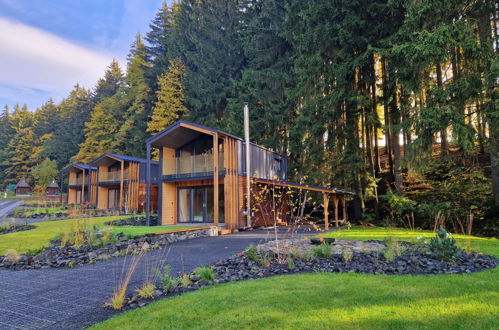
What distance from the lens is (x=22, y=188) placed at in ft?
155

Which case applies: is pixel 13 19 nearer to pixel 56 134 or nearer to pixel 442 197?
pixel 442 197

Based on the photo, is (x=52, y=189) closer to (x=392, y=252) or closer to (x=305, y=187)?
(x=305, y=187)

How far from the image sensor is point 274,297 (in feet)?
12.7

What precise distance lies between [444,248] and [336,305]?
343cm

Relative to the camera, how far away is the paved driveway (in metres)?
3.76

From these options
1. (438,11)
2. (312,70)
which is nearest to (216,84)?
(312,70)

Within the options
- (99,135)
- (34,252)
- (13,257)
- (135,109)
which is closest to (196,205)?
(34,252)

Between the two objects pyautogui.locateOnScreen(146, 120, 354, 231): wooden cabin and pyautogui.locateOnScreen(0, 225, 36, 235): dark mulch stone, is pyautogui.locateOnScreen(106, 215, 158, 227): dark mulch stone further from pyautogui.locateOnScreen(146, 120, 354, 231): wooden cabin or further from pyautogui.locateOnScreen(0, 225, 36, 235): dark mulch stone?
→ pyautogui.locateOnScreen(0, 225, 36, 235): dark mulch stone

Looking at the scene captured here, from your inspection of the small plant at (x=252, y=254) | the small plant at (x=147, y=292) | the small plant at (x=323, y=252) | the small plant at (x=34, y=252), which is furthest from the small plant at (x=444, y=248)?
the small plant at (x=34, y=252)

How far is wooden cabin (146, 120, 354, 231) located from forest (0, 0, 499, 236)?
11.5 ft

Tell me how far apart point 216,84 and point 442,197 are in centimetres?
1975

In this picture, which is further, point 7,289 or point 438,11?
point 438,11

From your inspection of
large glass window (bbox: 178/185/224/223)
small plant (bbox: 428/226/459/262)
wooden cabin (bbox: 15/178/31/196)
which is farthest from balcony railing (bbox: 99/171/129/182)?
wooden cabin (bbox: 15/178/31/196)

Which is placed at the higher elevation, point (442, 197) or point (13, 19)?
point (13, 19)
